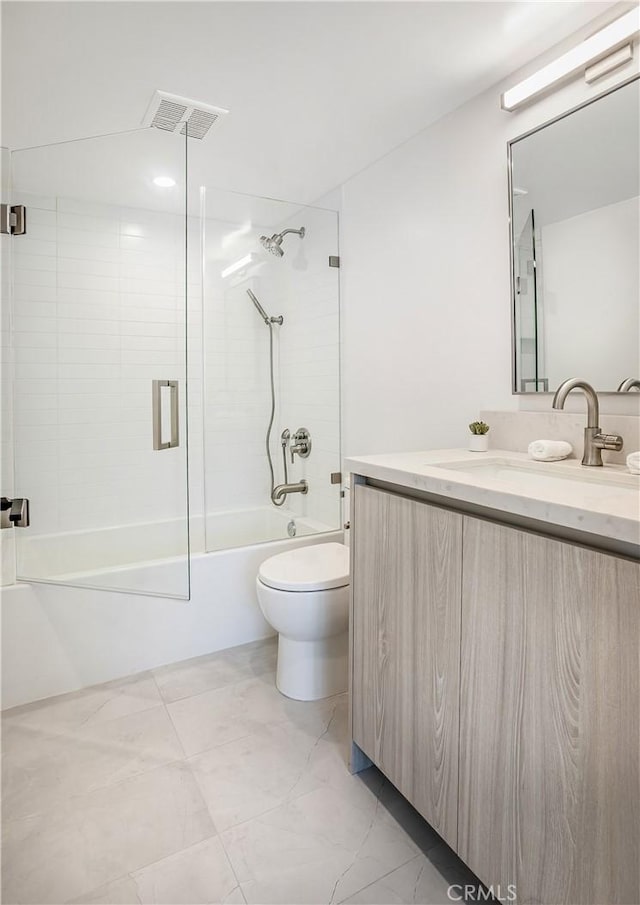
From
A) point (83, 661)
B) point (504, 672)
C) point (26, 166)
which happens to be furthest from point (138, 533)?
point (504, 672)

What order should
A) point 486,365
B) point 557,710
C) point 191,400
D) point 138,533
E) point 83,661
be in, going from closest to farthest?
point 557,710 → point 486,365 → point 83,661 → point 138,533 → point 191,400

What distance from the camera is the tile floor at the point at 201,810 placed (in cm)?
121

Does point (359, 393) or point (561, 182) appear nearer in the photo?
point (561, 182)

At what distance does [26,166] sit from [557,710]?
2431 millimetres

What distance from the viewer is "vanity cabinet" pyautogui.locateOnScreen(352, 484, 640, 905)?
0.81 m

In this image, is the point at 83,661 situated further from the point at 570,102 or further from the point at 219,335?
the point at 570,102

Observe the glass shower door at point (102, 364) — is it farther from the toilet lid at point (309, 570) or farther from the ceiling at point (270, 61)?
the toilet lid at point (309, 570)

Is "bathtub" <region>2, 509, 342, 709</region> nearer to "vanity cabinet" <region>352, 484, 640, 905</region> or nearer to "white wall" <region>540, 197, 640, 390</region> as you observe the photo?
"vanity cabinet" <region>352, 484, 640, 905</region>

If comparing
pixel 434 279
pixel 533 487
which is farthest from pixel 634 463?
pixel 434 279

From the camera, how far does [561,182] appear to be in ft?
5.15

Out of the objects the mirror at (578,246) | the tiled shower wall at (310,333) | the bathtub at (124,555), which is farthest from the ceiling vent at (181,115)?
the bathtub at (124,555)

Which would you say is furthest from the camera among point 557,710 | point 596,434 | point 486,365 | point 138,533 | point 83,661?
point 138,533

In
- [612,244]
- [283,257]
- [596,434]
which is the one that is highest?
[283,257]

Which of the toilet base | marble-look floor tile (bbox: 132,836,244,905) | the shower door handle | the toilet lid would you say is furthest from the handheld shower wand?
marble-look floor tile (bbox: 132,836,244,905)
